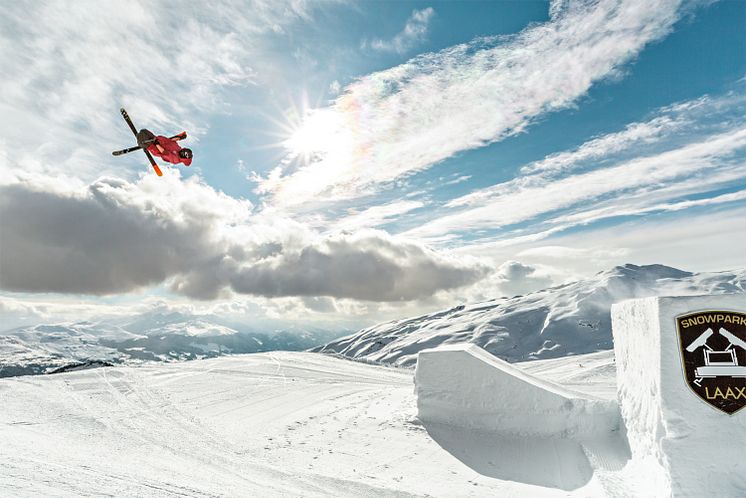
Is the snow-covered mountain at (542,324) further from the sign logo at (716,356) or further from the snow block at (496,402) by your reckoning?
the sign logo at (716,356)

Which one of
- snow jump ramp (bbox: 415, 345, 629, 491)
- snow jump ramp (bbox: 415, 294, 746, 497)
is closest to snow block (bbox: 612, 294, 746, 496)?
snow jump ramp (bbox: 415, 294, 746, 497)

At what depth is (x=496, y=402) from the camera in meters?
11.8

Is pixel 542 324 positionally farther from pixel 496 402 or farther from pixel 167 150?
pixel 167 150

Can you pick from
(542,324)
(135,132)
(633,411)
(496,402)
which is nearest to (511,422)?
(496,402)

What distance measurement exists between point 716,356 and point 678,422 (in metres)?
1.42

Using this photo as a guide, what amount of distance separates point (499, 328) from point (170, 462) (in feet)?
406

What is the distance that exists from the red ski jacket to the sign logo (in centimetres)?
1492

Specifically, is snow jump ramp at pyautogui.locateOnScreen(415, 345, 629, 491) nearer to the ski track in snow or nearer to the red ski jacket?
the ski track in snow

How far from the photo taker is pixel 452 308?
194 meters

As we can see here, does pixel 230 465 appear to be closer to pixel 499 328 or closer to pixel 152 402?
pixel 152 402

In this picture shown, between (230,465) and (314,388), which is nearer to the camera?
(230,465)

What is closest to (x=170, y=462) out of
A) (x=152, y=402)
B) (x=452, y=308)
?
(x=152, y=402)

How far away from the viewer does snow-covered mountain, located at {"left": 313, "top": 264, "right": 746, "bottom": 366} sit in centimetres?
10738

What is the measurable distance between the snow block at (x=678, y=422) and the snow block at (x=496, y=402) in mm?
1909
